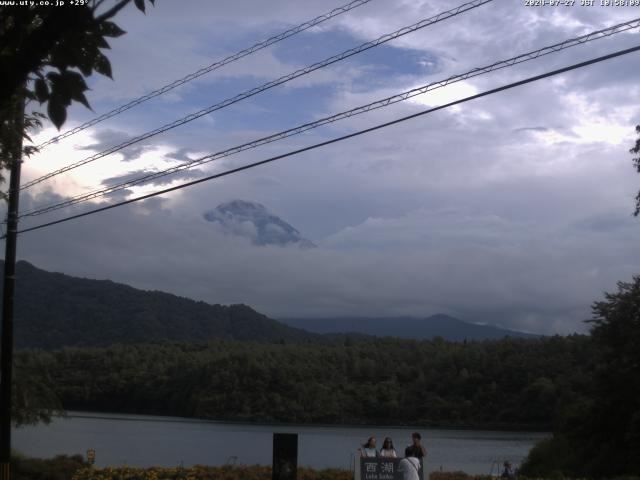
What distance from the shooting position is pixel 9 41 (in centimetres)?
434

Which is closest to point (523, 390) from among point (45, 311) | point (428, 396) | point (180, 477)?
point (428, 396)

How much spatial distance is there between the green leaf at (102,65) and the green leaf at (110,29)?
0.12m

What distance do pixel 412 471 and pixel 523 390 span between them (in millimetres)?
45814

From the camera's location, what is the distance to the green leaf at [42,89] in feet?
14.2

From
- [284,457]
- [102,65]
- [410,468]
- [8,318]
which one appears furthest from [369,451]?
[102,65]

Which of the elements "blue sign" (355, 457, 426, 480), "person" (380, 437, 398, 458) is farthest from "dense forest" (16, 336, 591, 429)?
"blue sign" (355, 457, 426, 480)

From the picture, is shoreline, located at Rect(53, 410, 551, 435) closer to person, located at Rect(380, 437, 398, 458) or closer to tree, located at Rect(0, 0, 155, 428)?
person, located at Rect(380, 437, 398, 458)

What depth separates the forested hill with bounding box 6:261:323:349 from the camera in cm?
14362

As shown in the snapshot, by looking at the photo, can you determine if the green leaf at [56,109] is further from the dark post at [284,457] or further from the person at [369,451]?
the person at [369,451]

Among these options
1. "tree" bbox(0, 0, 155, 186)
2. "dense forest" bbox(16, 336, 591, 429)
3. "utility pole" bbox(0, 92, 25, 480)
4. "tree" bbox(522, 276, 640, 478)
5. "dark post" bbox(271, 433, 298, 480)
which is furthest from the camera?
"dense forest" bbox(16, 336, 591, 429)

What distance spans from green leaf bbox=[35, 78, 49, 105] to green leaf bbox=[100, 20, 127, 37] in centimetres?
41

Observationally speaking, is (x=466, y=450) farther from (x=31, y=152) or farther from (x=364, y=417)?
(x=31, y=152)

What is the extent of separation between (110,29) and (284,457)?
38.9 feet

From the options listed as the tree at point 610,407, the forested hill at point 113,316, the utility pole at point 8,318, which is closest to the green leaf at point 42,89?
the utility pole at point 8,318
